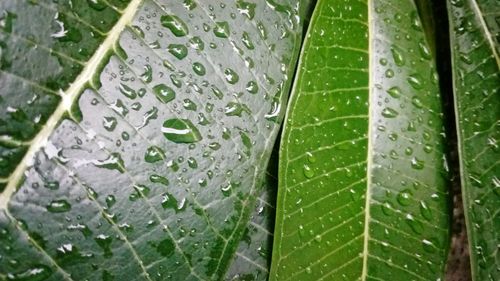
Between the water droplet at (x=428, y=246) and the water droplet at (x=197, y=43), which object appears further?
the water droplet at (x=428, y=246)

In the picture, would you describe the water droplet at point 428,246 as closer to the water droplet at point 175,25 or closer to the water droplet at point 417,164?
the water droplet at point 417,164

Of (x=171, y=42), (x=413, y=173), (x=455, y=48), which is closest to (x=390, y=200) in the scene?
(x=413, y=173)

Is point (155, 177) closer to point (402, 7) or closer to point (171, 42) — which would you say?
point (171, 42)

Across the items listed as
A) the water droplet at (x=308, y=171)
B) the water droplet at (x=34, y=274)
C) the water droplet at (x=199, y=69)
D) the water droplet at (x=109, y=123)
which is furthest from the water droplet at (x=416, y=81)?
the water droplet at (x=34, y=274)

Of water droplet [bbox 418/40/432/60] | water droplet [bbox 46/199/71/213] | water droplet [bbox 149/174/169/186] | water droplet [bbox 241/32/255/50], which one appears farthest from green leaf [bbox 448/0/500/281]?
water droplet [bbox 46/199/71/213]

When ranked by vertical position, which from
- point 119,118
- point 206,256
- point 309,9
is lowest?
point 206,256

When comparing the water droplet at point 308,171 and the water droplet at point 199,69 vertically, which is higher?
the water droplet at point 199,69

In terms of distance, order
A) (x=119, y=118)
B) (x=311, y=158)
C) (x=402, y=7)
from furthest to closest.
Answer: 1. (x=402, y=7)
2. (x=311, y=158)
3. (x=119, y=118)

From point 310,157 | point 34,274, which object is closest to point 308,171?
point 310,157

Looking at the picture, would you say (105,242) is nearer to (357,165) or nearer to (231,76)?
(231,76)

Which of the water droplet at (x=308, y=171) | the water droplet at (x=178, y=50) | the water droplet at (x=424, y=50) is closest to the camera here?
the water droplet at (x=178, y=50)
